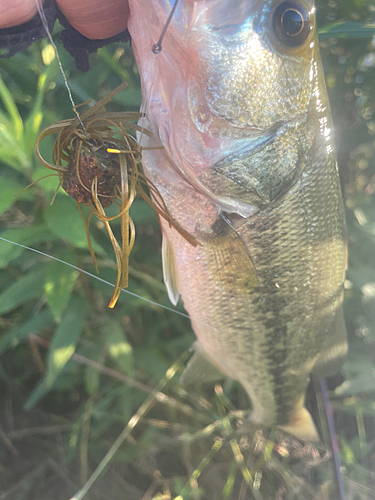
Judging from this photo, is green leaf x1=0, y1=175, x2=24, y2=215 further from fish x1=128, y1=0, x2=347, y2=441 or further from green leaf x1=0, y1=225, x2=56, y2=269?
fish x1=128, y1=0, x2=347, y2=441

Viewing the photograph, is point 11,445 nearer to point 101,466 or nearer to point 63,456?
point 63,456

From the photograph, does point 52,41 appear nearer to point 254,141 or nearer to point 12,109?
point 12,109

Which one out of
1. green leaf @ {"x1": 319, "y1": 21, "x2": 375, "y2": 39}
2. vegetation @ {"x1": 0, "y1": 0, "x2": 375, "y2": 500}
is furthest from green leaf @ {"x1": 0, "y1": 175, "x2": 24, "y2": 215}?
green leaf @ {"x1": 319, "y1": 21, "x2": 375, "y2": 39}

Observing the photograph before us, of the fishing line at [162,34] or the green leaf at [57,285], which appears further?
the green leaf at [57,285]

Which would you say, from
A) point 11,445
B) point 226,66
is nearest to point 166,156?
point 226,66

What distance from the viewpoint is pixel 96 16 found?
0.30m

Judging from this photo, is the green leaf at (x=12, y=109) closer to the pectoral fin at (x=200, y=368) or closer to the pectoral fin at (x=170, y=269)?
the pectoral fin at (x=170, y=269)

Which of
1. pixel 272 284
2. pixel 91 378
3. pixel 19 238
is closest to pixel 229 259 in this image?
pixel 272 284

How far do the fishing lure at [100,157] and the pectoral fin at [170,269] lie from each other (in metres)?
0.12

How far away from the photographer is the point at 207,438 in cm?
77

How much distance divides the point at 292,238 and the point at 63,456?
1002 millimetres

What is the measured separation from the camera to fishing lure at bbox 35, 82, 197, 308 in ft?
0.90

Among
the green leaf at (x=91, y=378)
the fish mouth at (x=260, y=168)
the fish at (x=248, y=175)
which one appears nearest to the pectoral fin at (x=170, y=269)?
the fish at (x=248, y=175)

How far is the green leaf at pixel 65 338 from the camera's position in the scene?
613mm
